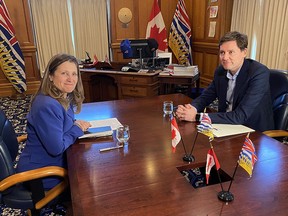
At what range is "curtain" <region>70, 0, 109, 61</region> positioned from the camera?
214 inches

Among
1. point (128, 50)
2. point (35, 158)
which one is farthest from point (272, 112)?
point (128, 50)

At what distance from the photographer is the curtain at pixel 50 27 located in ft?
16.9

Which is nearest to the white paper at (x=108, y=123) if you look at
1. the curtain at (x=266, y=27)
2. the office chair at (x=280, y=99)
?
the office chair at (x=280, y=99)

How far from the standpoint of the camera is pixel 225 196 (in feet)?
2.96

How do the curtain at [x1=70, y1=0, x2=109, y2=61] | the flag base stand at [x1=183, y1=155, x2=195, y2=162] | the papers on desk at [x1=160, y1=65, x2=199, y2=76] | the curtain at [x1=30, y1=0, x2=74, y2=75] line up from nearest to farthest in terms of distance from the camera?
1. the flag base stand at [x1=183, y1=155, x2=195, y2=162]
2. the papers on desk at [x1=160, y1=65, x2=199, y2=76]
3. the curtain at [x1=30, y1=0, x2=74, y2=75]
4. the curtain at [x1=70, y1=0, x2=109, y2=61]

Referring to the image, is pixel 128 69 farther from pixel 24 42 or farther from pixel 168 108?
pixel 24 42

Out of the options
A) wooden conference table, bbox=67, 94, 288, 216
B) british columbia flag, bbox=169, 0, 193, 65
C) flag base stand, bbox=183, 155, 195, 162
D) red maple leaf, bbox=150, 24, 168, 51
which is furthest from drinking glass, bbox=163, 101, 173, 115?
red maple leaf, bbox=150, 24, 168, 51

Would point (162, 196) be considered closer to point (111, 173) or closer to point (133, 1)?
point (111, 173)

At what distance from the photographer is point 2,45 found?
180 inches

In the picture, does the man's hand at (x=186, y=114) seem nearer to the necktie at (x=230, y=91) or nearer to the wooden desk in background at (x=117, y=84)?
the necktie at (x=230, y=91)

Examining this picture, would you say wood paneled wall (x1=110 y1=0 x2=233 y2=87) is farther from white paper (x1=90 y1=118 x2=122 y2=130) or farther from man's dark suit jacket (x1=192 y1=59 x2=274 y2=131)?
white paper (x1=90 y1=118 x2=122 y2=130)

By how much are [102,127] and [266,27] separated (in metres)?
3.38

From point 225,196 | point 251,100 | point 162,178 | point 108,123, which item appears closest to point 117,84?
point 108,123

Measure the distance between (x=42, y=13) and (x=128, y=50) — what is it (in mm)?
2638
